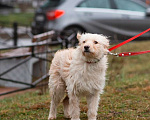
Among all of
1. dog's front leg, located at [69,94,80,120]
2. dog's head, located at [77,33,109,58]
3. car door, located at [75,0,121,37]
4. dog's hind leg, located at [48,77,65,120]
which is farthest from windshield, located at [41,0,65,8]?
dog's front leg, located at [69,94,80,120]

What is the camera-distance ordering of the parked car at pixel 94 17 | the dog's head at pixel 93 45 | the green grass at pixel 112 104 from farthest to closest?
1. the parked car at pixel 94 17
2. the green grass at pixel 112 104
3. the dog's head at pixel 93 45

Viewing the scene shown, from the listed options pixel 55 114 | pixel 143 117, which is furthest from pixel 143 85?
pixel 55 114

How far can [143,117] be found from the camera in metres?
4.65

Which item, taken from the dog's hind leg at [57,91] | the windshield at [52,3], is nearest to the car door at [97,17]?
the windshield at [52,3]

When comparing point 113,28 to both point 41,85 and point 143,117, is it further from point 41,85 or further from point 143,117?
point 143,117

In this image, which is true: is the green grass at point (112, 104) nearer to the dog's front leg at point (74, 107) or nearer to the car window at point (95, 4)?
the dog's front leg at point (74, 107)

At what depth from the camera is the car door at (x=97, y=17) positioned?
37.2 ft

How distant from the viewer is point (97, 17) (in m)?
11.4

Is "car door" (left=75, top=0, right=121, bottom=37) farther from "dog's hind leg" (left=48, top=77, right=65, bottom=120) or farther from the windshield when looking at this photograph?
"dog's hind leg" (left=48, top=77, right=65, bottom=120)

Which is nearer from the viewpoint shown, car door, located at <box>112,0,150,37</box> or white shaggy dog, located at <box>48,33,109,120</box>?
white shaggy dog, located at <box>48,33,109,120</box>

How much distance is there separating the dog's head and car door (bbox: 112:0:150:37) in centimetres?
752

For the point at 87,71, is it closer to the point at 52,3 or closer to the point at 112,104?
the point at 112,104

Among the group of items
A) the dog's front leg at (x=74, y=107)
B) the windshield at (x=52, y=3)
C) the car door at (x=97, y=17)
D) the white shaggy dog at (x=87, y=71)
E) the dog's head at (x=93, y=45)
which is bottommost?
the dog's front leg at (x=74, y=107)

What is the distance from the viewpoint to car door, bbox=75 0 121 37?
11336 mm
